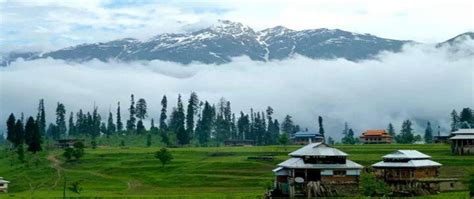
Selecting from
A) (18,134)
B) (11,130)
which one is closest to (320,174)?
(18,134)

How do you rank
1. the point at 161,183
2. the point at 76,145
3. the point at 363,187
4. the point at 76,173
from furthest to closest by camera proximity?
the point at 76,145, the point at 76,173, the point at 161,183, the point at 363,187

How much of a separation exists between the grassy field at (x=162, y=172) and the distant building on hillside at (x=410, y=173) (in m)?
5.28

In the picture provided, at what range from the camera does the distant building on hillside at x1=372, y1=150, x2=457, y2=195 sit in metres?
99.4

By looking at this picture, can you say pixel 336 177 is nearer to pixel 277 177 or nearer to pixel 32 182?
pixel 277 177

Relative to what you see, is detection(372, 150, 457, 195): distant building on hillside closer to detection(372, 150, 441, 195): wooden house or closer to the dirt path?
detection(372, 150, 441, 195): wooden house

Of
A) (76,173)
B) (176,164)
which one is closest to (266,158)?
(176,164)

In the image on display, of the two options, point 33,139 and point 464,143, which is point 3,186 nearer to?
point 33,139

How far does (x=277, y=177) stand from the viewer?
102688 millimetres

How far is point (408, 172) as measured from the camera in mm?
102000

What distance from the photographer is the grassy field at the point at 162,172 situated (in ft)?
351

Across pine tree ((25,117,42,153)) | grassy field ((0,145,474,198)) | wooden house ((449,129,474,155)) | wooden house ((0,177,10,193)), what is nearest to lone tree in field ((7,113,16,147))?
grassy field ((0,145,474,198))

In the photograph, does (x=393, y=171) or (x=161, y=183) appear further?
(x=161, y=183)

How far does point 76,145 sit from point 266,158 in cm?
4317

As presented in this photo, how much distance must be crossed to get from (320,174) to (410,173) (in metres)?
13.5
